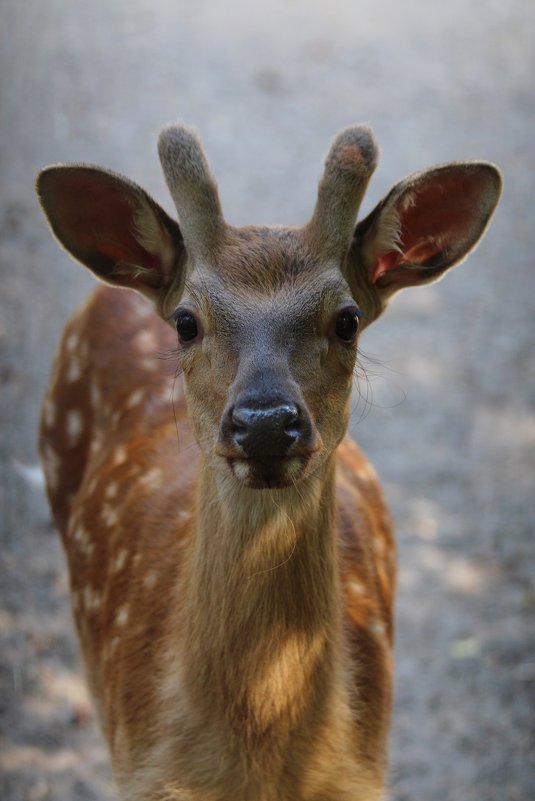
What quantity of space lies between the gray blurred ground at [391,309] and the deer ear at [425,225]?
653mm

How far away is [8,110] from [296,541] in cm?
545

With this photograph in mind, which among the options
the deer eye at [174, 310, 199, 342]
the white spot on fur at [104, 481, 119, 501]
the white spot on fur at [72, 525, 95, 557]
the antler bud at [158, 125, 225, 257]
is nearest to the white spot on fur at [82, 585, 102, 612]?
the white spot on fur at [72, 525, 95, 557]

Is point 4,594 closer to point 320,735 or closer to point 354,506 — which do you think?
point 354,506

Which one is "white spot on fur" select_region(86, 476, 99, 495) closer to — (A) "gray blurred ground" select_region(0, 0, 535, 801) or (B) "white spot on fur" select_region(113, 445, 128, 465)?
(B) "white spot on fur" select_region(113, 445, 128, 465)

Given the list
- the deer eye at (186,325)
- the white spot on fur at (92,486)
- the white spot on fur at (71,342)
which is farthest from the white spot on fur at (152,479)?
the deer eye at (186,325)

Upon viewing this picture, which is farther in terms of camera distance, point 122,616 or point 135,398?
point 135,398

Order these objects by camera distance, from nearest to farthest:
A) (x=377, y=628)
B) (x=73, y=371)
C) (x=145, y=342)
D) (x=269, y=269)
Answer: (x=269, y=269) < (x=377, y=628) < (x=145, y=342) < (x=73, y=371)

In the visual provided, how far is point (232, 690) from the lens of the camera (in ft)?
8.11

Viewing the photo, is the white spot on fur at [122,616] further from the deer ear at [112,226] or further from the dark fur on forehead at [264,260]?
the dark fur on forehead at [264,260]

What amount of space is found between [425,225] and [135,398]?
1.30 meters

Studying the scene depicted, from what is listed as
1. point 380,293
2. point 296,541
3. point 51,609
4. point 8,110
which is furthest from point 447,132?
point 296,541

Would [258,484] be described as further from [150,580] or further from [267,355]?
[150,580]

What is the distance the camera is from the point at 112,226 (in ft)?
8.59

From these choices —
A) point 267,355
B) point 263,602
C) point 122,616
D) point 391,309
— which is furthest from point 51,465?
point 391,309
